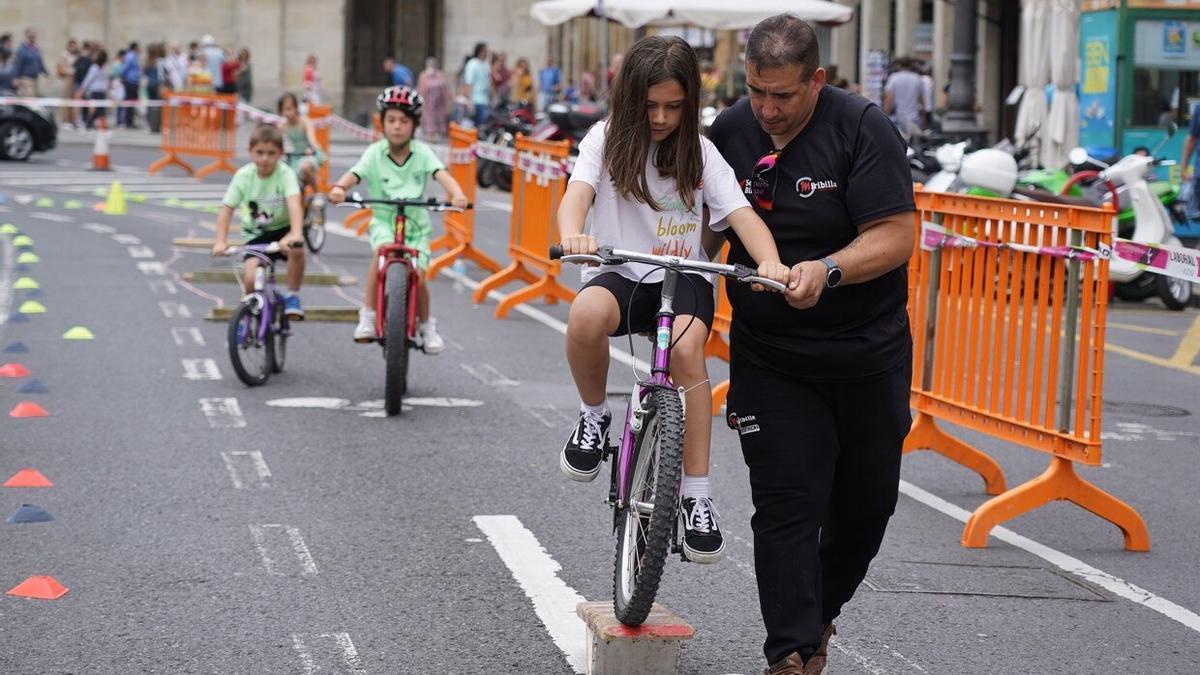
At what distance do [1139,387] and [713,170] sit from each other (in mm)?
7759

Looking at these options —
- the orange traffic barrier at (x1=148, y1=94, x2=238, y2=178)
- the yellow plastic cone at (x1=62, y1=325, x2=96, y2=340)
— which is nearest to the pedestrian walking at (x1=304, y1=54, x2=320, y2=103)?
the orange traffic barrier at (x1=148, y1=94, x2=238, y2=178)

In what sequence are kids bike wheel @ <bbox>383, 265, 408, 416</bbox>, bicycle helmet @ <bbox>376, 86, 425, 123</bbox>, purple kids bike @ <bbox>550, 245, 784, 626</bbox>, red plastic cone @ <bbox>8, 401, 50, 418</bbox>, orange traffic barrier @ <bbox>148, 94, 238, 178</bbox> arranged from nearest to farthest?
1. purple kids bike @ <bbox>550, 245, 784, 626</bbox>
2. red plastic cone @ <bbox>8, 401, 50, 418</bbox>
3. kids bike wheel @ <bbox>383, 265, 408, 416</bbox>
4. bicycle helmet @ <bbox>376, 86, 425, 123</bbox>
5. orange traffic barrier @ <bbox>148, 94, 238, 178</bbox>

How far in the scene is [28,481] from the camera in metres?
8.34

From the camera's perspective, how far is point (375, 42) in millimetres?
53906

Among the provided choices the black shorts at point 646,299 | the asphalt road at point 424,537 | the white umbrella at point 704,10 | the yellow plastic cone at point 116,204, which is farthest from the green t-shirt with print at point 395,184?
the yellow plastic cone at point 116,204

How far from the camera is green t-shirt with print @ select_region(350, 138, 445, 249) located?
1112 cm

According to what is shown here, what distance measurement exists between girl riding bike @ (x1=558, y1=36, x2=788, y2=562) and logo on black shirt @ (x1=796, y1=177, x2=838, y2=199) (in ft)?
0.75

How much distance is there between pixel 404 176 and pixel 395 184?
0.24 feet

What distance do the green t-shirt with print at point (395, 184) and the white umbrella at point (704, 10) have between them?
1278 cm

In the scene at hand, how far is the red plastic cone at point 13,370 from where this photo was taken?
11336 mm

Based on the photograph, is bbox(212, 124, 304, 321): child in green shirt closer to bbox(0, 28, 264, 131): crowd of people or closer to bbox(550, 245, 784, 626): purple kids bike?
bbox(550, 245, 784, 626): purple kids bike

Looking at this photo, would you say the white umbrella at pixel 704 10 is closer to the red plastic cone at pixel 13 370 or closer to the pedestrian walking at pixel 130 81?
the red plastic cone at pixel 13 370

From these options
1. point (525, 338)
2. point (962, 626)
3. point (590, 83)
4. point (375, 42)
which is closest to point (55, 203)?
point (525, 338)

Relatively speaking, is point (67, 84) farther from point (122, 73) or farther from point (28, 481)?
point (28, 481)
